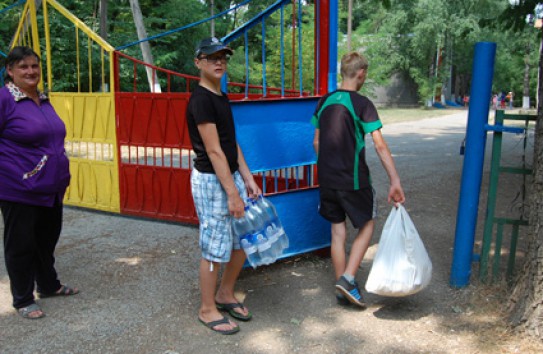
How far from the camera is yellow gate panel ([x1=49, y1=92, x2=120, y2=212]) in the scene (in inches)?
239

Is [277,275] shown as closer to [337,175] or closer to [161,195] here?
[337,175]

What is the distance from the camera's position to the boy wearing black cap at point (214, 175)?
3.05 m

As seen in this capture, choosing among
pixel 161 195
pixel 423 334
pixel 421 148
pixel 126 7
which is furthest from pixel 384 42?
pixel 423 334

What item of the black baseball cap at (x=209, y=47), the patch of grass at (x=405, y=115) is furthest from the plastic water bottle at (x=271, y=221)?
Result: the patch of grass at (x=405, y=115)

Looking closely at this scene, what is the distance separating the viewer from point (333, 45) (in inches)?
168

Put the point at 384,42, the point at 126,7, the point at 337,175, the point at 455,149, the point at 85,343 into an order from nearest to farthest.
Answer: the point at 85,343 → the point at 337,175 → the point at 455,149 → the point at 126,7 → the point at 384,42

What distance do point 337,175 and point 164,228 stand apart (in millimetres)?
2682

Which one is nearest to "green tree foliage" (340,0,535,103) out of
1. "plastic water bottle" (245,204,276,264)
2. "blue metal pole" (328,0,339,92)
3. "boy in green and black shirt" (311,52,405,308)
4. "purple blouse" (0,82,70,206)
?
"blue metal pole" (328,0,339,92)

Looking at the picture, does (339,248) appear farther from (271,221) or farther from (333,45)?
(333,45)

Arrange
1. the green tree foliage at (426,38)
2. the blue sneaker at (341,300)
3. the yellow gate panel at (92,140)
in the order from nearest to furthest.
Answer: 1. the blue sneaker at (341,300)
2. the yellow gate panel at (92,140)
3. the green tree foliage at (426,38)

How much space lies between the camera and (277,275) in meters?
4.23

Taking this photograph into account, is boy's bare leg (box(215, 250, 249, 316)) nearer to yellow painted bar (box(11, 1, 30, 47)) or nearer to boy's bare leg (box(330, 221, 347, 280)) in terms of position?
boy's bare leg (box(330, 221, 347, 280))

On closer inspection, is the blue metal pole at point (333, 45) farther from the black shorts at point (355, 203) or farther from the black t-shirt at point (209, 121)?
the black t-shirt at point (209, 121)

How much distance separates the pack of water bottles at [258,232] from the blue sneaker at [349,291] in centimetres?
49
